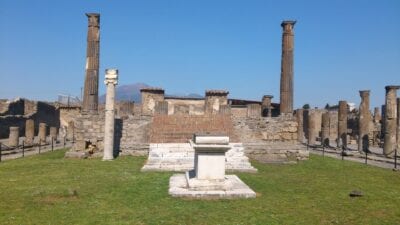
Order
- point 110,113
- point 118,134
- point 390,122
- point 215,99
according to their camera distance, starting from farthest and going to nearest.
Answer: point 215,99, point 390,122, point 118,134, point 110,113

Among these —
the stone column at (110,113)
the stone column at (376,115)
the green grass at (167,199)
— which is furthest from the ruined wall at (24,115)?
the stone column at (376,115)

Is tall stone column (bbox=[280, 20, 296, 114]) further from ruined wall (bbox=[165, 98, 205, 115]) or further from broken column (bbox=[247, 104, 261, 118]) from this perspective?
ruined wall (bbox=[165, 98, 205, 115])

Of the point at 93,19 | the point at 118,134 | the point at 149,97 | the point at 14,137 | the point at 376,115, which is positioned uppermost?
the point at 93,19

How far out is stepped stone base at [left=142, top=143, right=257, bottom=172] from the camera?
1529cm

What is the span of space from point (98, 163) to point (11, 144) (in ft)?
37.6

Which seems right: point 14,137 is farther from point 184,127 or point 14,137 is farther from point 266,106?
point 266,106

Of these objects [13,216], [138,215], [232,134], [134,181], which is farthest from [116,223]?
[232,134]

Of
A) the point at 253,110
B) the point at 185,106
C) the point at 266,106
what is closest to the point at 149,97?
the point at 185,106

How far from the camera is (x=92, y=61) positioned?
69.3 feet

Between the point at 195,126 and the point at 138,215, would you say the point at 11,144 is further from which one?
the point at 138,215

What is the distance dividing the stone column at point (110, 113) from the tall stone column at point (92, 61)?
295cm

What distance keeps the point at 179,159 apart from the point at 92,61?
801 cm

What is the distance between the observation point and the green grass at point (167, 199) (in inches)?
313

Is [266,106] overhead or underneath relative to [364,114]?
overhead
